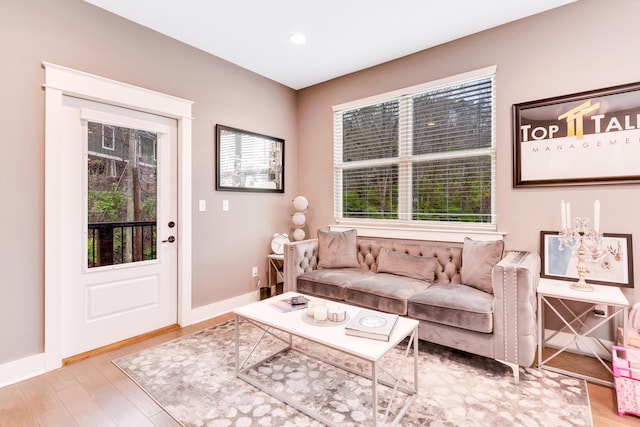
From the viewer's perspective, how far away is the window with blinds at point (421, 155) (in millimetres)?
2971

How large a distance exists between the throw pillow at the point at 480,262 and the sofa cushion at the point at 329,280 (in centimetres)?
88

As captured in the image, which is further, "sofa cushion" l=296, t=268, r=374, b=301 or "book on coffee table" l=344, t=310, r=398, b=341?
"sofa cushion" l=296, t=268, r=374, b=301

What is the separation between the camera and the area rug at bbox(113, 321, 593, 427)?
1728 mm

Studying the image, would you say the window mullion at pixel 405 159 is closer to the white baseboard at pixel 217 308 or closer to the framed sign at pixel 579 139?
the framed sign at pixel 579 139

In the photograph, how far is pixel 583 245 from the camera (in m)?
2.30

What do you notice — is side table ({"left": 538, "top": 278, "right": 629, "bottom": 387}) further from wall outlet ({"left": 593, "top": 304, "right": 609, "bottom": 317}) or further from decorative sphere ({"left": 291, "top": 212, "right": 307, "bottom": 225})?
decorative sphere ({"left": 291, "top": 212, "right": 307, "bottom": 225})

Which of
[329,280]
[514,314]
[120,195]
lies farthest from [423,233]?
[120,195]

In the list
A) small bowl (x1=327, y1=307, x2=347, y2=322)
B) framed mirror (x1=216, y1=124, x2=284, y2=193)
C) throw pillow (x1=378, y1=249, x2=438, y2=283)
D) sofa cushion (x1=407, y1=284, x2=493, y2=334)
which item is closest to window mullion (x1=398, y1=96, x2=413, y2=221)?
throw pillow (x1=378, y1=249, x2=438, y2=283)

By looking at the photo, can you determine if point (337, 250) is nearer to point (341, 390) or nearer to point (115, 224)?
point (341, 390)

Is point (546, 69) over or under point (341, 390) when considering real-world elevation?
over

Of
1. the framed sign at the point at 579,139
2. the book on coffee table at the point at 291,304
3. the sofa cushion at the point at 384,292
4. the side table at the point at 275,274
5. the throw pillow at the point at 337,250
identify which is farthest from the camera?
the side table at the point at 275,274

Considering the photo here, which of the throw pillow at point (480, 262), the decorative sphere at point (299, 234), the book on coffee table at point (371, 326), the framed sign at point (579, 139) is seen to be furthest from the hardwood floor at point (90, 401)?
the decorative sphere at point (299, 234)

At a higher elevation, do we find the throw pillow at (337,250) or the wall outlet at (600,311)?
the throw pillow at (337,250)

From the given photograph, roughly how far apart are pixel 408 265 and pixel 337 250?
2.51ft
